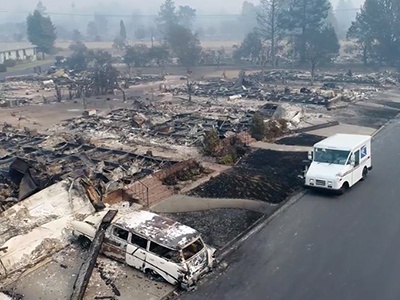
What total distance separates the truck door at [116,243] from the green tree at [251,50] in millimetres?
69414

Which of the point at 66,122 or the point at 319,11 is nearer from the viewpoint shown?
the point at 66,122

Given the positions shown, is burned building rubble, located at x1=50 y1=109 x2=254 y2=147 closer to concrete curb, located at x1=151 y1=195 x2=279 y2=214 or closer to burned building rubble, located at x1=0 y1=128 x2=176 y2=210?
burned building rubble, located at x1=0 y1=128 x2=176 y2=210

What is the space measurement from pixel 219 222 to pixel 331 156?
18.4 feet

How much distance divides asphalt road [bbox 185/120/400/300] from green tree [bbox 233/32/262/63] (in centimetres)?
6337

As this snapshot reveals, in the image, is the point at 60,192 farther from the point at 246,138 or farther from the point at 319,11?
the point at 319,11

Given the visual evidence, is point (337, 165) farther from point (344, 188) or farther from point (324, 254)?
point (324, 254)

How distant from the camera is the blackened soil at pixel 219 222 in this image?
14945mm

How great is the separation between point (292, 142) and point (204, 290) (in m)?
16.1

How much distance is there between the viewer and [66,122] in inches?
1287

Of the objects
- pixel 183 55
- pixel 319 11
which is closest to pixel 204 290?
pixel 183 55

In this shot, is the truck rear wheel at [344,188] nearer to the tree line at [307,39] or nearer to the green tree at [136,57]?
the tree line at [307,39]

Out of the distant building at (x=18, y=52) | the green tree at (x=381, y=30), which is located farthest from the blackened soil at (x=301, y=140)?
the distant building at (x=18, y=52)

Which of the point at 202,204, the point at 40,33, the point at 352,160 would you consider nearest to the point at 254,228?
the point at 202,204

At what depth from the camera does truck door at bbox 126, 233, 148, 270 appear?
12.5m
